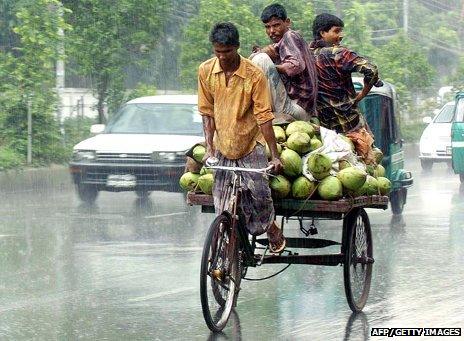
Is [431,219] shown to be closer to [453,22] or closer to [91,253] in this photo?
[91,253]

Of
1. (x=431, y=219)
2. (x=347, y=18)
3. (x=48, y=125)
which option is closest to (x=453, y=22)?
(x=347, y=18)

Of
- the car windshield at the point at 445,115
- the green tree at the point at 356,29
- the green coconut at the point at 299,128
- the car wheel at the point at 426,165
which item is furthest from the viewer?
the green tree at the point at 356,29

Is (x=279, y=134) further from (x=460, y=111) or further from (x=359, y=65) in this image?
(x=460, y=111)

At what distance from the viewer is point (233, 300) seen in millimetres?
7867

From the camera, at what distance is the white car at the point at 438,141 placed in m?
27.2

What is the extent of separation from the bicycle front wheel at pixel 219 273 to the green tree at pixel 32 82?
17.1 meters

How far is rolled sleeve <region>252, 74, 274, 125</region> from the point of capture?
7.73m

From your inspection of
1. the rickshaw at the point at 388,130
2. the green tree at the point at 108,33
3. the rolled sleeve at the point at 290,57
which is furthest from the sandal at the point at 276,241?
the green tree at the point at 108,33

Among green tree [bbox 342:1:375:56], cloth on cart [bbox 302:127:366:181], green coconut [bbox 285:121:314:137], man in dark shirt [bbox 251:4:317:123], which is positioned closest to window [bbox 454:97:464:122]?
man in dark shirt [bbox 251:4:317:123]

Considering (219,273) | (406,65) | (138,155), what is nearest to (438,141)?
(138,155)

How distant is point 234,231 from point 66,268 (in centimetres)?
354

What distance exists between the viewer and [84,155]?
18.0 meters

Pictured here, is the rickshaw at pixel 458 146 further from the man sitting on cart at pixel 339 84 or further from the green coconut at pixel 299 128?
the green coconut at pixel 299 128

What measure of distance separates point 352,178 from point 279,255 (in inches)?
29.2
